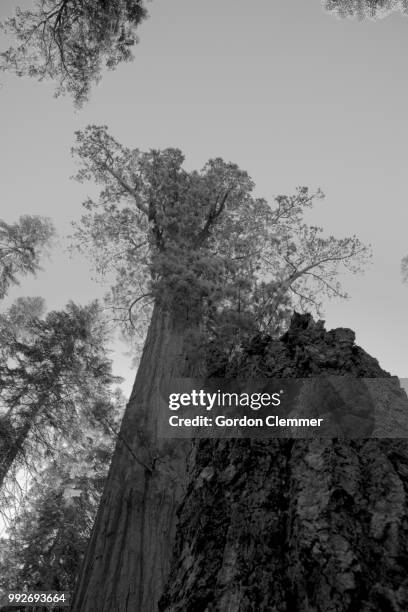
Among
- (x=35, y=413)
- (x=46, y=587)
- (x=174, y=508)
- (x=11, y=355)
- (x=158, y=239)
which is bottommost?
(x=46, y=587)

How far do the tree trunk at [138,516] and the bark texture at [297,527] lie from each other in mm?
1144

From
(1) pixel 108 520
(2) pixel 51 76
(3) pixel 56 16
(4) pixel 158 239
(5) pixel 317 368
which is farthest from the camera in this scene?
(4) pixel 158 239

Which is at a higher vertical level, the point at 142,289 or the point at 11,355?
the point at 142,289

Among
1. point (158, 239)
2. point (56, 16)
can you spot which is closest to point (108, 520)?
point (158, 239)

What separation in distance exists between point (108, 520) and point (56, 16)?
26.5 feet

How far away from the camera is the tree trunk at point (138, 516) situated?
10.9ft

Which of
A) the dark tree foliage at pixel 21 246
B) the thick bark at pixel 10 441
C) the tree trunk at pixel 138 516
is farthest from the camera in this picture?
the dark tree foliage at pixel 21 246

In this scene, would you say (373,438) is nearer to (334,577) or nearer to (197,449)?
(334,577)

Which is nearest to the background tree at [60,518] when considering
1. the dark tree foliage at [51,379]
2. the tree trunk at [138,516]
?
the dark tree foliage at [51,379]

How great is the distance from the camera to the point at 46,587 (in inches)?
348

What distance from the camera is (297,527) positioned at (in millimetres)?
2107

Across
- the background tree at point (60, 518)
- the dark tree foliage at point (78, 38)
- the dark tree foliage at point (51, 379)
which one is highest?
the dark tree foliage at point (78, 38)

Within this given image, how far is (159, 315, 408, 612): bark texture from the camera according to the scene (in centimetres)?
179

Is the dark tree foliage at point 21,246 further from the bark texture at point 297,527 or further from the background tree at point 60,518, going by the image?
the bark texture at point 297,527
